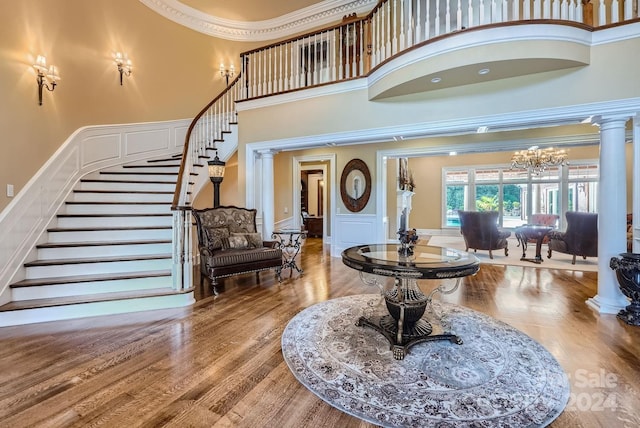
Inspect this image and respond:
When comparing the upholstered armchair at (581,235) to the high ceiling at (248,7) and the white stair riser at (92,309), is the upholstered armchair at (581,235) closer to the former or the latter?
the white stair riser at (92,309)

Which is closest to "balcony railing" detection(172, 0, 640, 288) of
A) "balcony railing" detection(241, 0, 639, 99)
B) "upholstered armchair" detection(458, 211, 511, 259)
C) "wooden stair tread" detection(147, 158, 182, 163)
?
"balcony railing" detection(241, 0, 639, 99)

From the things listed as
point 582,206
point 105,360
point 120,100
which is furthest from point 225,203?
point 582,206

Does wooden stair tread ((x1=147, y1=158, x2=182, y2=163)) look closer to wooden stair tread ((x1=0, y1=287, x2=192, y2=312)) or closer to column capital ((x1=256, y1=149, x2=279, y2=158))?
column capital ((x1=256, y1=149, x2=279, y2=158))

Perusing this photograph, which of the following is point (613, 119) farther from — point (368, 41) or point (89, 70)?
point (89, 70)

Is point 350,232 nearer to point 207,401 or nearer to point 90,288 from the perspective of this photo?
point 90,288

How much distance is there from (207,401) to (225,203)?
5.41 m

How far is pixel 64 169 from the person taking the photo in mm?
4227

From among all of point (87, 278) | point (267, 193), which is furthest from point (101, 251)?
point (267, 193)

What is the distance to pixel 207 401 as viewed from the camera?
1.78 m

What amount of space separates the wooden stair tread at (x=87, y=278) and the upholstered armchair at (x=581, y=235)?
6.83m

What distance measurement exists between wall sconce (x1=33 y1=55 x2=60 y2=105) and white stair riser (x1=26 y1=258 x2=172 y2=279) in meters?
2.29

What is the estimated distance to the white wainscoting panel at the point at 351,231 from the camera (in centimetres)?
661

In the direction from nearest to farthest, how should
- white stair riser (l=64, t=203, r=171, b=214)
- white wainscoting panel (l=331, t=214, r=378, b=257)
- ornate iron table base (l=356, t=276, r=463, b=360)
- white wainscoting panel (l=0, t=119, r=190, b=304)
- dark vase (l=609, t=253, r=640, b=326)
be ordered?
ornate iron table base (l=356, t=276, r=463, b=360)
dark vase (l=609, t=253, r=640, b=326)
white wainscoting panel (l=0, t=119, r=190, b=304)
white stair riser (l=64, t=203, r=171, b=214)
white wainscoting panel (l=331, t=214, r=378, b=257)

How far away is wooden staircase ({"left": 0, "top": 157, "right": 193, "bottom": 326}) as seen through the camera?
304 cm
